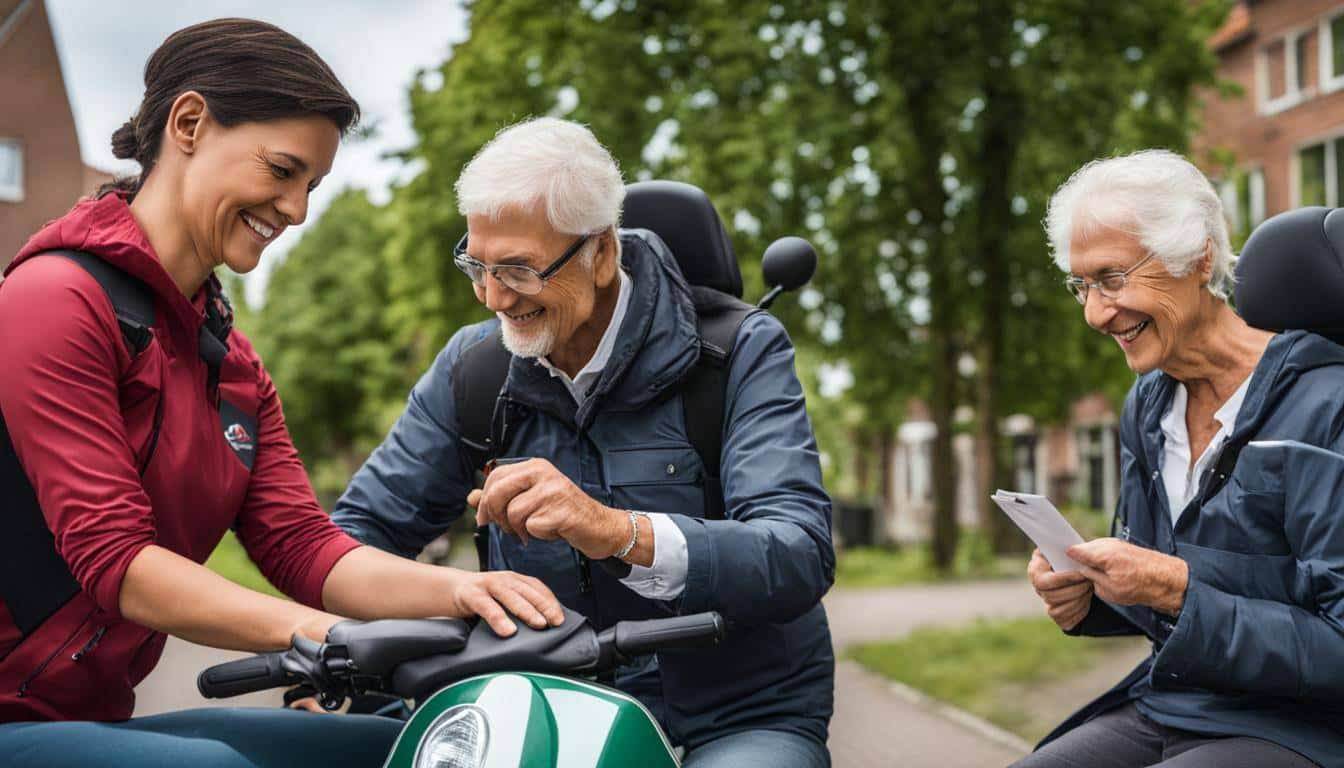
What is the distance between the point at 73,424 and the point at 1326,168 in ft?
80.8

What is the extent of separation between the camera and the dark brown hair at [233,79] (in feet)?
7.31

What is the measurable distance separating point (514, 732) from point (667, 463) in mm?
924

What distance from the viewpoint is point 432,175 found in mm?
14695

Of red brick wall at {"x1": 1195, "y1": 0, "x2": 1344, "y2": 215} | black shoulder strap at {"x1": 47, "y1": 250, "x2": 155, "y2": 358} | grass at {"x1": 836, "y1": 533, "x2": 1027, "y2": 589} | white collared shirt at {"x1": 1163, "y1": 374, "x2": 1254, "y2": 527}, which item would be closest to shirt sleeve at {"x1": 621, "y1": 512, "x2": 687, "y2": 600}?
black shoulder strap at {"x1": 47, "y1": 250, "x2": 155, "y2": 358}

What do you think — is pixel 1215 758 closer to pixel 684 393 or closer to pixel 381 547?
pixel 684 393

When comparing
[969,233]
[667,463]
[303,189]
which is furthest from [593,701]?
[969,233]

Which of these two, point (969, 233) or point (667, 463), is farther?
point (969, 233)

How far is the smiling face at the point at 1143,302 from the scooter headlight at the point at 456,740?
164 centimetres

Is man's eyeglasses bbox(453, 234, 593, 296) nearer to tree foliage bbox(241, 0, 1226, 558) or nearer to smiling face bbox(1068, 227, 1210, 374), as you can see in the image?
smiling face bbox(1068, 227, 1210, 374)

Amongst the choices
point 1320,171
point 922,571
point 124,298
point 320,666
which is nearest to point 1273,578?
point 320,666

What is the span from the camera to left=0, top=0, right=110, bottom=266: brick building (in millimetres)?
3297

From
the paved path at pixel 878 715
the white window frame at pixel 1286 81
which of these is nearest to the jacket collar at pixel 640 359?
the paved path at pixel 878 715

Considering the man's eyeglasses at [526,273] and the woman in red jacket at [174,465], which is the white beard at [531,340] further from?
the woman in red jacket at [174,465]

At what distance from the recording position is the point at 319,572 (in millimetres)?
2527
